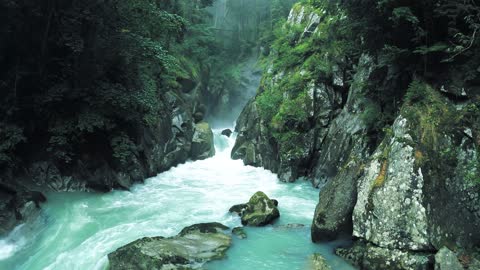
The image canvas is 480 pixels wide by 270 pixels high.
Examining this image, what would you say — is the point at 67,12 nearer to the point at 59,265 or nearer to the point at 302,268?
the point at 59,265

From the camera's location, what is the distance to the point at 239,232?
9906 mm

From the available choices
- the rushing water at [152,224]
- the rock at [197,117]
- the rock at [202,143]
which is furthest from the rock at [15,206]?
the rock at [197,117]

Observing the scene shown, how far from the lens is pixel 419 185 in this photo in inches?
293

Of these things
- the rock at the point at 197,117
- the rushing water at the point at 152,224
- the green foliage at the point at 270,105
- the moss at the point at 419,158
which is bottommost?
the rushing water at the point at 152,224

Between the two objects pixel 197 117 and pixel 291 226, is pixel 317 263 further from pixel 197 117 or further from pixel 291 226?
pixel 197 117

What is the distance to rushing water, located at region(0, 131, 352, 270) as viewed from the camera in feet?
27.8

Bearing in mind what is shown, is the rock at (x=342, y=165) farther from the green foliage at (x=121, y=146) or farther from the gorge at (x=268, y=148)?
the green foliage at (x=121, y=146)

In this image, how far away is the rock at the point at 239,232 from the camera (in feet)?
31.9

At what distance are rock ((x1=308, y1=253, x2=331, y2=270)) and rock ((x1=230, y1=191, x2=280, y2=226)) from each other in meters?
2.67

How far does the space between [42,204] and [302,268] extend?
28.4ft

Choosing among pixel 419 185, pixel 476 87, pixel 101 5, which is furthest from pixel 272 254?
pixel 101 5

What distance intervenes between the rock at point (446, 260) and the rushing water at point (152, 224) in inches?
79.2

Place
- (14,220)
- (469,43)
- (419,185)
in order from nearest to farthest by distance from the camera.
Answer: (419,185) → (469,43) → (14,220)

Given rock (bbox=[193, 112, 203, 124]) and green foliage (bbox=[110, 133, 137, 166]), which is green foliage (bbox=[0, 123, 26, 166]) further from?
rock (bbox=[193, 112, 203, 124])
